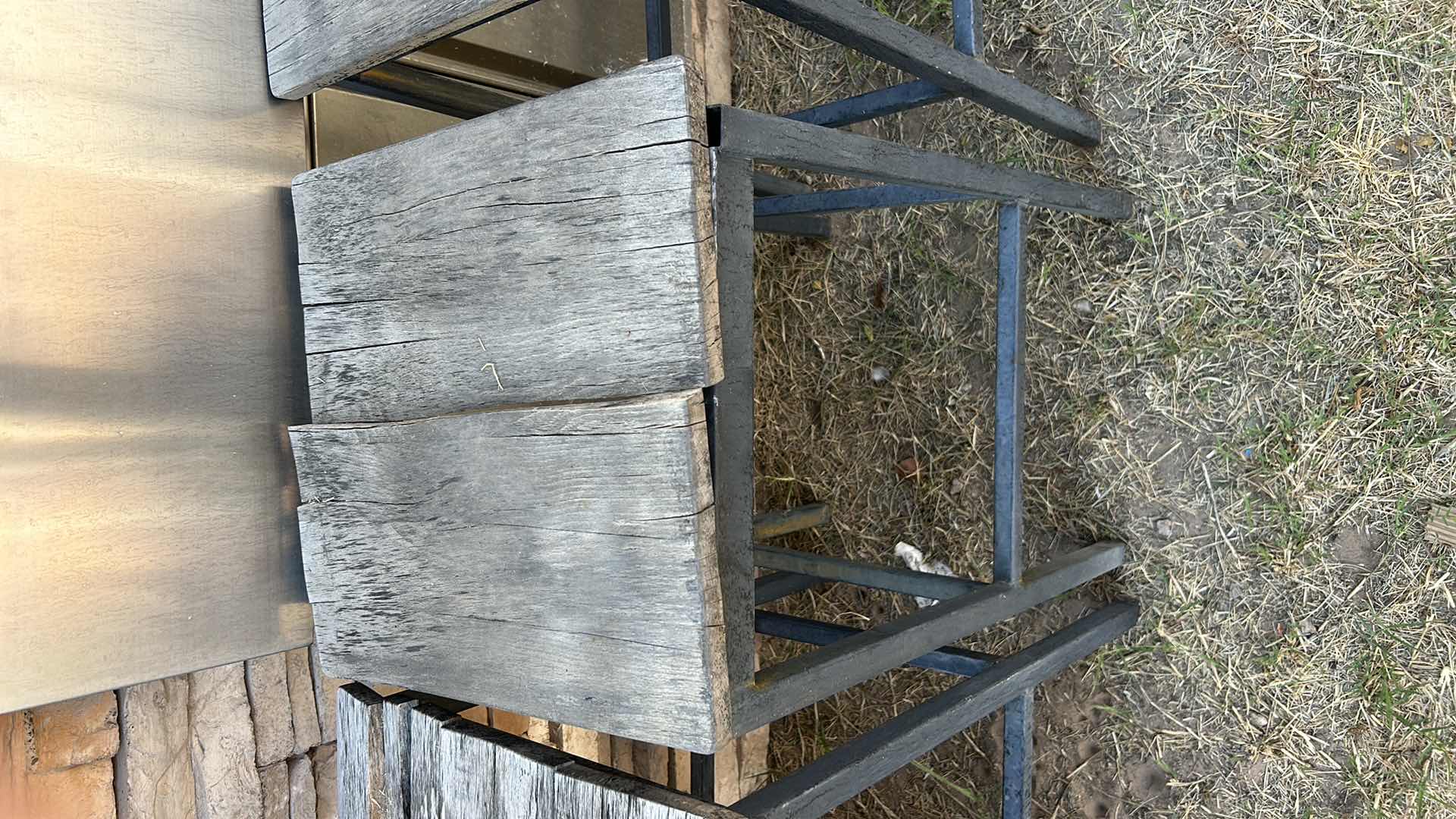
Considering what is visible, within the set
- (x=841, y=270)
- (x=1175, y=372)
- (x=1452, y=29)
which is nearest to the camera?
(x=1452, y=29)

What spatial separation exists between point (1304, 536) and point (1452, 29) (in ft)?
2.81

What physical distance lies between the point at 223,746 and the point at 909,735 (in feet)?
3.32

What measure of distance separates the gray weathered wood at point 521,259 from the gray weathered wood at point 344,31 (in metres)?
0.12

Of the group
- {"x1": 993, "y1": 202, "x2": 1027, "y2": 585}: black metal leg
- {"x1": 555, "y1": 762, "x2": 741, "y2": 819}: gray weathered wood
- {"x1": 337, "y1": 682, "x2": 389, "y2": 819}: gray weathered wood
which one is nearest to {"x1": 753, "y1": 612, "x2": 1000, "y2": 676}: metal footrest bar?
{"x1": 993, "y1": 202, "x2": 1027, "y2": 585}: black metal leg

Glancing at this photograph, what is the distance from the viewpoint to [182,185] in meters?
1.23

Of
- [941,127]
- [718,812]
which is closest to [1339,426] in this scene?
[941,127]

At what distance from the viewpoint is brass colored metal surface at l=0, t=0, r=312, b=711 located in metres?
1.12

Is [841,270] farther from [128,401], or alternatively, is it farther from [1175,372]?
[128,401]

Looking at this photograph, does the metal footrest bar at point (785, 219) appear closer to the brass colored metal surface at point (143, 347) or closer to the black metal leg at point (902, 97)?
the black metal leg at point (902, 97)

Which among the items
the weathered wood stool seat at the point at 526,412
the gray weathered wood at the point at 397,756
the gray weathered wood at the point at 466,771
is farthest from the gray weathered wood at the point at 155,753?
the gray weathered wood at the point at 466,771

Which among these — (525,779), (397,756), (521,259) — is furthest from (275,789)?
(521,259)

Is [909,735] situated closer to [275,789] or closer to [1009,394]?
[1009,394]

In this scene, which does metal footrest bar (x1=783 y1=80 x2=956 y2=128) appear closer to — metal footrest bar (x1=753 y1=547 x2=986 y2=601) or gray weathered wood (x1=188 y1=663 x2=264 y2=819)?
metal footrest bar (x1=753 y1=547 x2=986 y2=601)

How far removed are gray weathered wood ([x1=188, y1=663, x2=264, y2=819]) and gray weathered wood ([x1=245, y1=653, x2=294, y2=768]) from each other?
0.01 meters
